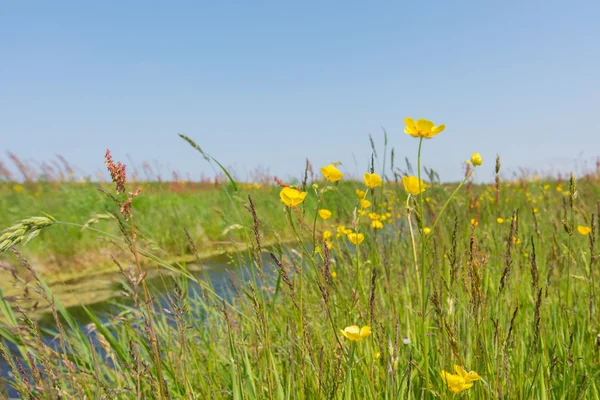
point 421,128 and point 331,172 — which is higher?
point 421,128

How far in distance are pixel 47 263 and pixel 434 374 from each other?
5666mm

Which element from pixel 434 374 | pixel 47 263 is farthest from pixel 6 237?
pixel 47 263

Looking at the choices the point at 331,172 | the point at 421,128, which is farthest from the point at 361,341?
the point at 421,128

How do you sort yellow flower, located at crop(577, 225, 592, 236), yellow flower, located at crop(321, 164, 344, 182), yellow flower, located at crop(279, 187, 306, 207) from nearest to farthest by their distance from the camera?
yellow flower, located at crop(279, 187, 306, 207)
yellow flower, located at crop(321, 164, 344, 182)
yellow flower, located at crop(577, 225, 592, 236)

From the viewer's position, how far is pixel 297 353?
1454mm

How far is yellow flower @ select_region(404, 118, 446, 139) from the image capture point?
1.03 metres

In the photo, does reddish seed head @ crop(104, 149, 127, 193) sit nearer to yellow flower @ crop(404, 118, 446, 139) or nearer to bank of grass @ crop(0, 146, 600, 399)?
bank of grass @ crop(0, 146, 600, 399)

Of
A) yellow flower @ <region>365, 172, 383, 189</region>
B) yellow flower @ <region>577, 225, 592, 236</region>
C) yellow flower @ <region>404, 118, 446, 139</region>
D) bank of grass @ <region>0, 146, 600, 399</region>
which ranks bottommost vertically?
bank of grass @ <region>0, 146, 600, 399</region>

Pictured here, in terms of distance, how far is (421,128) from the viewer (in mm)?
1046

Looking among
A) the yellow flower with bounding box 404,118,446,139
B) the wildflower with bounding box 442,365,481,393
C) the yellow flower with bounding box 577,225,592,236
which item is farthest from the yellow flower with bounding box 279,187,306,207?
the yellow flower with bounding box 577,225,592,236

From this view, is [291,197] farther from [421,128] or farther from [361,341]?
[361,341]

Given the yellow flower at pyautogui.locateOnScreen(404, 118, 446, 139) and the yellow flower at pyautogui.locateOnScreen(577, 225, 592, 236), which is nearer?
the yellow flower at pyautogui.locateOnScreen(404, 118, 446, 139)

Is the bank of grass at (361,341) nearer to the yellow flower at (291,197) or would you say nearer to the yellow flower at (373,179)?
the yellow flower at (291,197)

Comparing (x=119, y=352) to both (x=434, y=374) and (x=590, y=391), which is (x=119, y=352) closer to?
(x=434, y=374)
